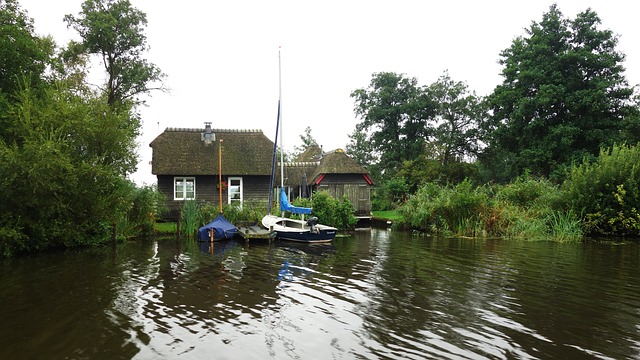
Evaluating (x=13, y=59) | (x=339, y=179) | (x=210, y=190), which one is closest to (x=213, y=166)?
(x=210, y=190)

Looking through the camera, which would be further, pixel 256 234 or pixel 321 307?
pixel 256 234

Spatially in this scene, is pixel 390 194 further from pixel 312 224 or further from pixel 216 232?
pixel 216 232

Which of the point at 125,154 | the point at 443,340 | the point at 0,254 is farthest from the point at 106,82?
the point at 443,340

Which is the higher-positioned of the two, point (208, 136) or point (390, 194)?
point (208, 136)

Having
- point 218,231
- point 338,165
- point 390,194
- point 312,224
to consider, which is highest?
point 338,165

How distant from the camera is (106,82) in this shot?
31.0m

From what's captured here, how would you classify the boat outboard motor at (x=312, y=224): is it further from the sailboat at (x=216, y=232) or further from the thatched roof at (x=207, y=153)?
the thatched roof at (x=207, y=153)

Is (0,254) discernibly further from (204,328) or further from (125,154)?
(204,328)

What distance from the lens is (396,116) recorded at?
48.8 metres

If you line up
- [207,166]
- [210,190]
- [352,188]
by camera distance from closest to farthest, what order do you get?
[207,166], [210,190], [352,188]

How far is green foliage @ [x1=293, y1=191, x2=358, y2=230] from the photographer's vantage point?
85.3 feet

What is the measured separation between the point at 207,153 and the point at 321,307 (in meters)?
22.8

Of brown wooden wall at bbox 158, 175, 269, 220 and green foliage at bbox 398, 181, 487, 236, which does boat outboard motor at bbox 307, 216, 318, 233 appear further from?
green foliage at bbox 398, 181, 487, 236

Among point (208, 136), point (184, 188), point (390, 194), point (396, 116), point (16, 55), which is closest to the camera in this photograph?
point (16, 55)
